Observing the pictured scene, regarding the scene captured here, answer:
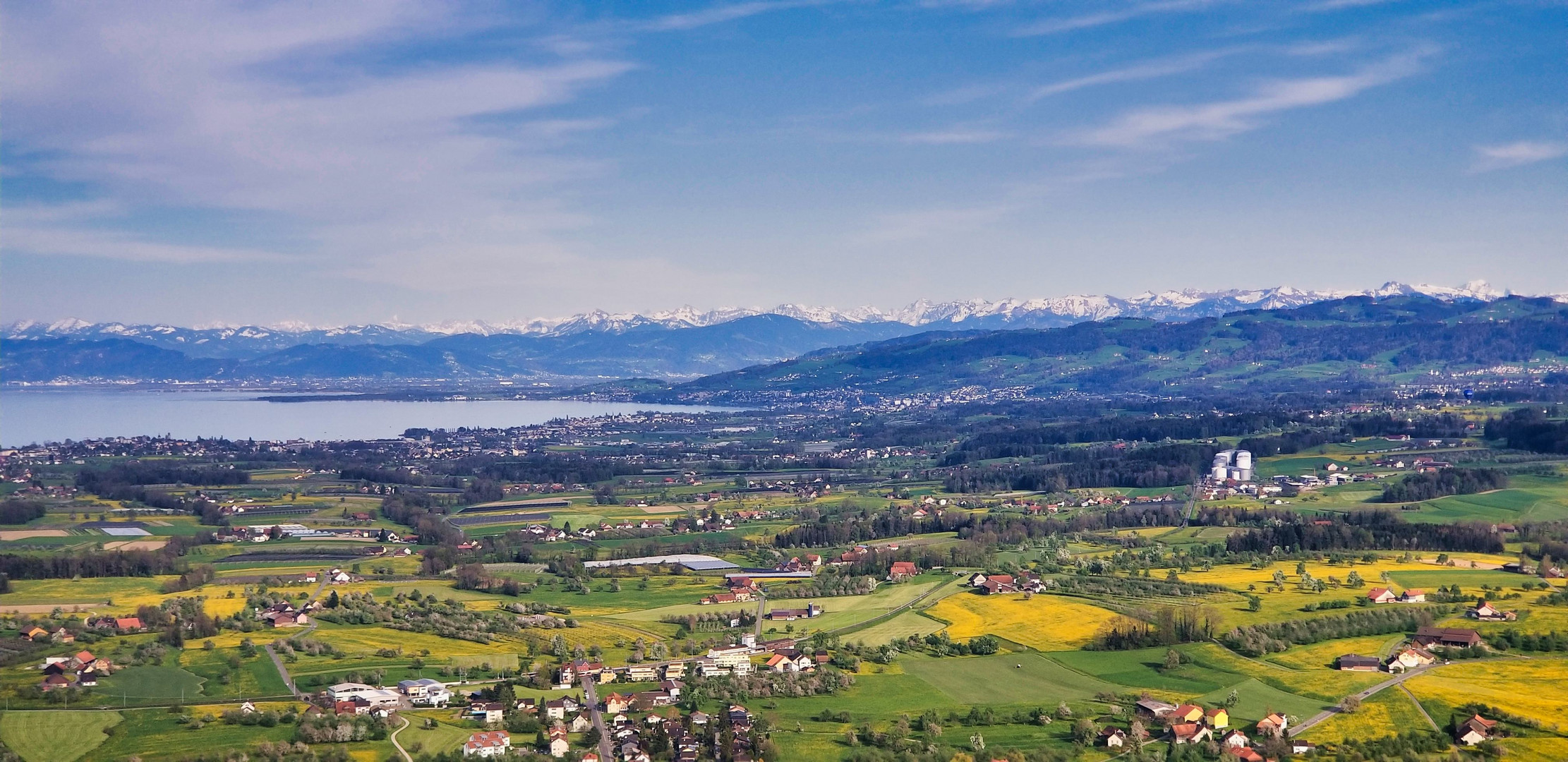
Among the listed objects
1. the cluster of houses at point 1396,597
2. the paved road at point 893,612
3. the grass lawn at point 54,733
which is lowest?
the cluster of houses at point 1396,597

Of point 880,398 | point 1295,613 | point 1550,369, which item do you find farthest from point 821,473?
point 1550,369

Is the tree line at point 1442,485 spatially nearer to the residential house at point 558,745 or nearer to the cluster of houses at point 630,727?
the cluster of houses at point 630,727

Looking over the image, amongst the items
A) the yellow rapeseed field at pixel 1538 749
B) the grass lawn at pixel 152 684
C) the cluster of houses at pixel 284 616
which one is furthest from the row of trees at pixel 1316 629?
the cluster of houses at pixel 284 616

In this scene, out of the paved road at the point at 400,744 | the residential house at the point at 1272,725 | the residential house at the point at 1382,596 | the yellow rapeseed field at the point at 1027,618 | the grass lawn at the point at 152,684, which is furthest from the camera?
the residential house at the point at 1382,596

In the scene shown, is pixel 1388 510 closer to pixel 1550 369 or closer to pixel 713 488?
pixel 713 488

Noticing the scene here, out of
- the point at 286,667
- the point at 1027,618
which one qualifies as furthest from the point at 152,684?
the point at 1027,618

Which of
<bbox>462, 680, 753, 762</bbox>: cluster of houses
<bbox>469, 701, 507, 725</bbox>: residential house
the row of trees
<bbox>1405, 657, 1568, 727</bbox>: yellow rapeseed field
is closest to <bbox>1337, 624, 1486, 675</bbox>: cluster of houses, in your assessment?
<bbox>1405, 657, 1568, 727</bbox>: yellow rapeseed field
